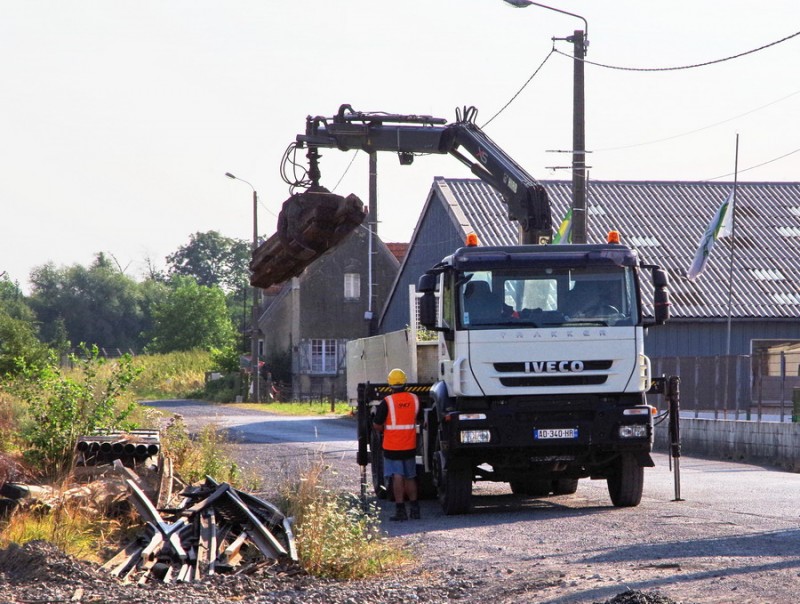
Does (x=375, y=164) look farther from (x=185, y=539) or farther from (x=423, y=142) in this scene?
(x=185, y=539)

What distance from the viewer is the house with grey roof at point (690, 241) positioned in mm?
39562

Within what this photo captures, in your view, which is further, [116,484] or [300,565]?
[116,484]

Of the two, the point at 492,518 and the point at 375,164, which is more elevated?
the point at 375,164

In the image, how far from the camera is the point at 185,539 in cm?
1183

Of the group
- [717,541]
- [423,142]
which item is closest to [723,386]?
[423,142]

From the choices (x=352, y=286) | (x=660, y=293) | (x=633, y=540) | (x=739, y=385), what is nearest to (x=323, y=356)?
(x=352, y=286)

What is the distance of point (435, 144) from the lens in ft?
60.6

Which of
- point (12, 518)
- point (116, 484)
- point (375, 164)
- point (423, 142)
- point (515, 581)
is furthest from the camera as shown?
point (375, 164)

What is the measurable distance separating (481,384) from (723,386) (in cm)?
1248

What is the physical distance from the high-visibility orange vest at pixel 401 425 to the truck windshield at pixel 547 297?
1.61 meters

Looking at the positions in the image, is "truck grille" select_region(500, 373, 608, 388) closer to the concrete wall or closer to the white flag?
the concrete wall

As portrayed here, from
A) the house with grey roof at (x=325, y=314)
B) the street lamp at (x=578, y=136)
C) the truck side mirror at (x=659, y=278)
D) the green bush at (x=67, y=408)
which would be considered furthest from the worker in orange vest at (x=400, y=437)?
the house with grey roof at (x=325, y=314)

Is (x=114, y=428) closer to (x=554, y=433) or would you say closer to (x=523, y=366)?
(x=523, y=366)

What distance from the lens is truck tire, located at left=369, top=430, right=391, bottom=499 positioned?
17.3 meters
